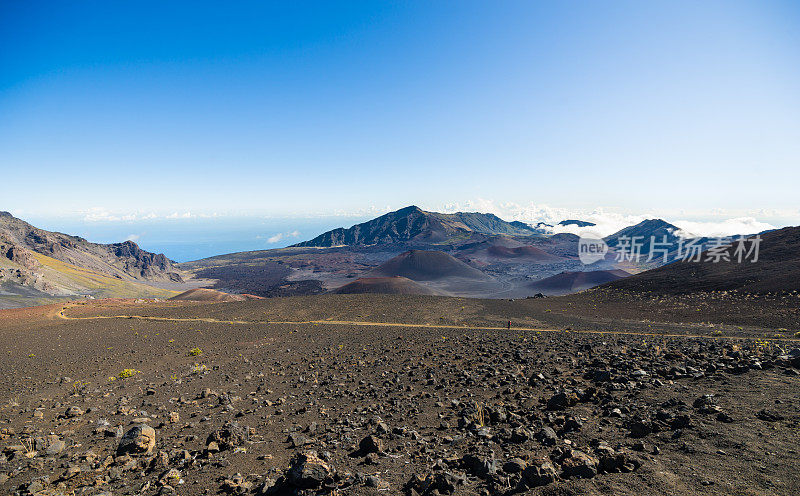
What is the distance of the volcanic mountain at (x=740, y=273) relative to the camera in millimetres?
28214

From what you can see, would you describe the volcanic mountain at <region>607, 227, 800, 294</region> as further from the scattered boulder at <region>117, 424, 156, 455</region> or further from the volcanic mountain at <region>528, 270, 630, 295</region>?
the scattered boulder at <region>117, 424, 156, 455</region>

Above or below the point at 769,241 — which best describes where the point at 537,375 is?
below

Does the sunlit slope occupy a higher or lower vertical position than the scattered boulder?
lower

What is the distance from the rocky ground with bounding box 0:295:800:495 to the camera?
4426mm

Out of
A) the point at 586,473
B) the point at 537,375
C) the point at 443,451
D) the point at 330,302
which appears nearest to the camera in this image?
the point at 586,473

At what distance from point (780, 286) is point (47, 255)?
553ft

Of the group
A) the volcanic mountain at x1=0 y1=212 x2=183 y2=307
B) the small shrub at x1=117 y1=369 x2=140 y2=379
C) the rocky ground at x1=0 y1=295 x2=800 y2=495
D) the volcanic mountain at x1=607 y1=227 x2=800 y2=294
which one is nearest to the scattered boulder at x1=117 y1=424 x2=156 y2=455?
the rocky ground at x1=0 y1=295 x2=800 y2=495

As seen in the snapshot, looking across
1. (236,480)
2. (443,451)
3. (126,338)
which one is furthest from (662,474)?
(126,338)

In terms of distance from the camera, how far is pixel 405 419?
7820mm

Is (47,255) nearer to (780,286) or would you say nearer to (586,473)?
(586,473)

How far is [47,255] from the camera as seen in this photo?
107 metres

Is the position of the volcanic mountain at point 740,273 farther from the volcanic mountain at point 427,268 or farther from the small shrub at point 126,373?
the volcanic mountain at point 427,268

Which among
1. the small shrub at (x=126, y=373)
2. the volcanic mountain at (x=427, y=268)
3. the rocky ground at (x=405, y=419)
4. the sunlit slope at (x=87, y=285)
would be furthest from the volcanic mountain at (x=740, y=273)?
the sunlit slope at (x=87, y=285)

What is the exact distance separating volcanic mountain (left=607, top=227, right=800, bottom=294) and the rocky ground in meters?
16.3
